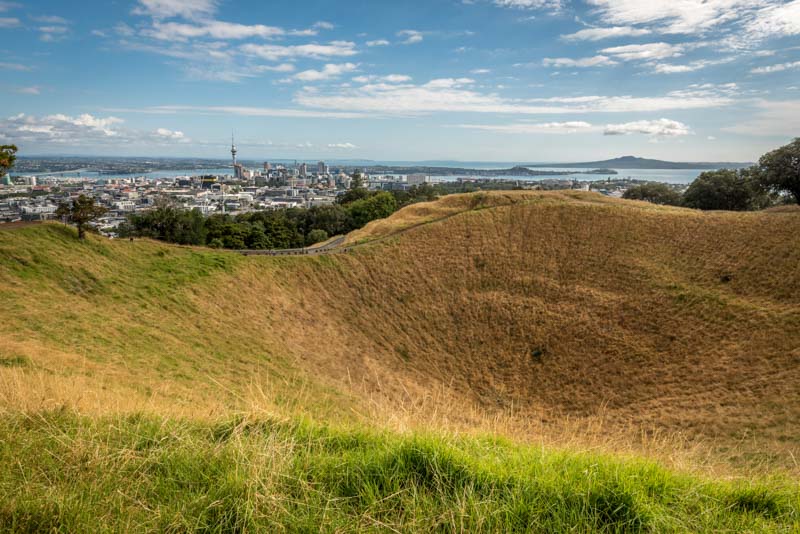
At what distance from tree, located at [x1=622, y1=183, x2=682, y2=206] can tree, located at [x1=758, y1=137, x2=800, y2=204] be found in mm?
26575

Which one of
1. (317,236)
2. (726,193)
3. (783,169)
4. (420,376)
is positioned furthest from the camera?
(317,236)

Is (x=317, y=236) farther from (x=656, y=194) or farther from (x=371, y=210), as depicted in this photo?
(x=656, y=194)

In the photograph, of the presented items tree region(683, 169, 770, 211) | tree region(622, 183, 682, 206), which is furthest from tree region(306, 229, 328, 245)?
tree region(622, 183, 682, 206)

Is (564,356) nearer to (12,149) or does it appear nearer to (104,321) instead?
(104,321)

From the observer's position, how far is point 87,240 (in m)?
21.4

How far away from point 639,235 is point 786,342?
13441 mm

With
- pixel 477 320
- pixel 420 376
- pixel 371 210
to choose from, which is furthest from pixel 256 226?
pixel 420 376

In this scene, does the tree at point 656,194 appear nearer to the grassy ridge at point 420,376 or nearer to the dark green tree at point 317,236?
the grassy ridge at point 420,376

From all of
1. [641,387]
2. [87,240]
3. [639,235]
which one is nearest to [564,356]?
[641,387]

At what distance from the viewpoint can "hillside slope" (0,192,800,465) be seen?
47.5 ft

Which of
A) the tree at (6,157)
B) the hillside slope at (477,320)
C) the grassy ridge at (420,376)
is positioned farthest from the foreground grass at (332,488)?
the tree at (6,157)

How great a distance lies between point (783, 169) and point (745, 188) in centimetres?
1324

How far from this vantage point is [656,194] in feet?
227

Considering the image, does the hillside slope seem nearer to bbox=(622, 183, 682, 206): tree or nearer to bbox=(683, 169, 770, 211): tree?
bbox=(683, 169, 770, 211): tree
